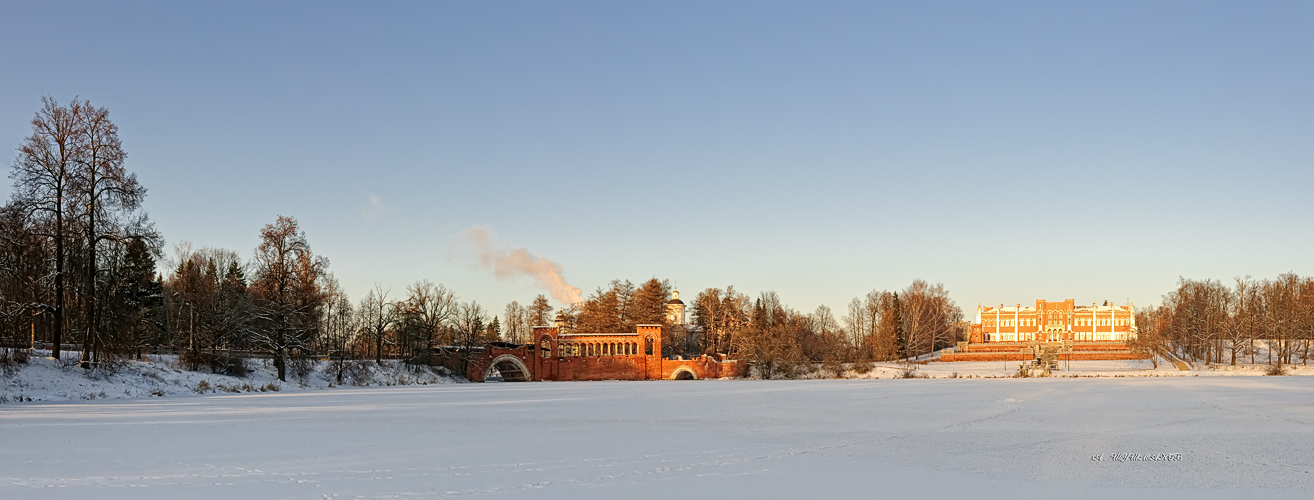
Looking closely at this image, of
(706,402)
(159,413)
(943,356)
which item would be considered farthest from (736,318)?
(159,413)

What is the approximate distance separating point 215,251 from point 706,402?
61878mm

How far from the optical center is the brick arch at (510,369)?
221ft

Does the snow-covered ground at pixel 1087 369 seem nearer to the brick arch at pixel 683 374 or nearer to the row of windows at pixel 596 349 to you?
the brick arch at pixel 683 374

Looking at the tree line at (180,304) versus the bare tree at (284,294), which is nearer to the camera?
the tree line at (180,304)

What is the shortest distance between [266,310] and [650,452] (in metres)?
34.2

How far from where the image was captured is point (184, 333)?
155 ft

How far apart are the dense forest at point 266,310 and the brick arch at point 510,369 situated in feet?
9.31

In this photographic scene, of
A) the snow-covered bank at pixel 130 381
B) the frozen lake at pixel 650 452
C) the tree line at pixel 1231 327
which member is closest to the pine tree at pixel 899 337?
the tree line at pixel 1231 327

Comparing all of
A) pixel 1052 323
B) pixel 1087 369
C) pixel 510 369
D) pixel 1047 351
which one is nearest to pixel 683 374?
pixel 510 369

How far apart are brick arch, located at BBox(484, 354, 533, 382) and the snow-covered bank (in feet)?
68.9

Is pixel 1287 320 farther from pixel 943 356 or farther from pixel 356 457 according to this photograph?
pixel 356 457

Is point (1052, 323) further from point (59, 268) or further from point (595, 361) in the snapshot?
point (59, 268)

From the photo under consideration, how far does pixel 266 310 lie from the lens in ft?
137

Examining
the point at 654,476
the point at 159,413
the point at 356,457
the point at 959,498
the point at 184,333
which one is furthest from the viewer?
the point at 184,333
